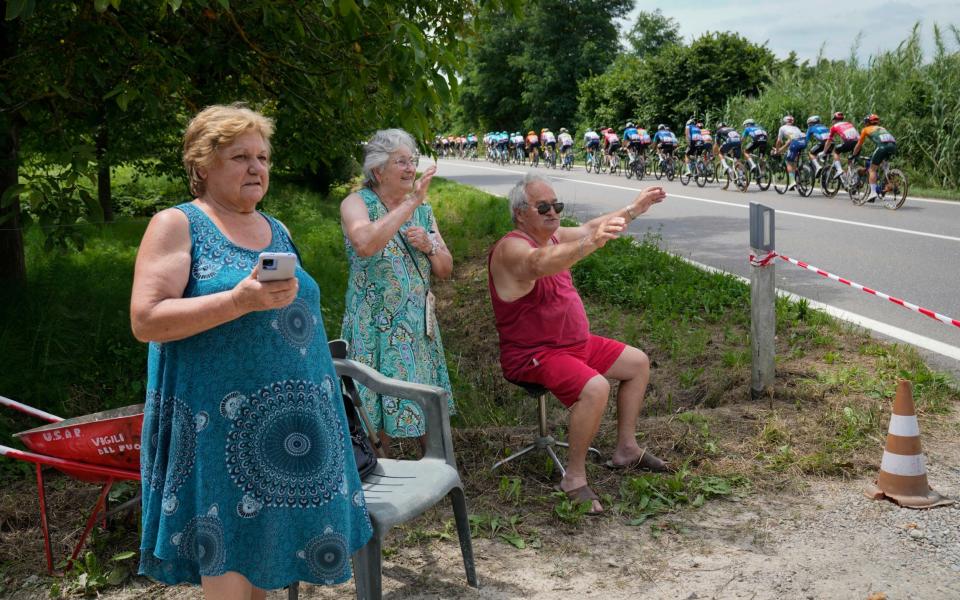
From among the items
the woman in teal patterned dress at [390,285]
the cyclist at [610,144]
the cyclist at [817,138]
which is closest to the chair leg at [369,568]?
the woman in teal patterned dress at [390,285]

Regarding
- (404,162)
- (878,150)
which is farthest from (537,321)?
(878,150)

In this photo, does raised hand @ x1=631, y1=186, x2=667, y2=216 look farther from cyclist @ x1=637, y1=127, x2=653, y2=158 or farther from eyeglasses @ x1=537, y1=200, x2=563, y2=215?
cyclist @ x1=637, y1=127, x2=653, y2=158

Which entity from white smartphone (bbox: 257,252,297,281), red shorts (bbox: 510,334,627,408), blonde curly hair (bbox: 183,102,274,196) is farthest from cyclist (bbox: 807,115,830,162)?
white smartphone (bbox: 257,252,297,281)

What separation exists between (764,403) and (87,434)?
3.63m

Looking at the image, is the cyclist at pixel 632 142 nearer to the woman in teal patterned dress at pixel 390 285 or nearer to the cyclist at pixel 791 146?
the cyclist at pixel 791 146

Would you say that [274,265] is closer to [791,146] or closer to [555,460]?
[555,460]

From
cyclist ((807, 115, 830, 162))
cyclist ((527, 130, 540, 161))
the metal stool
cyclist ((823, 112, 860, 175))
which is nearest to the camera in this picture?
the metal stool

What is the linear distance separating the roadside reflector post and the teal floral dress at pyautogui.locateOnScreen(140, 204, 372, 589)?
3328 millimetres

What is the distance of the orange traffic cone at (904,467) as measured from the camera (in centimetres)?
398

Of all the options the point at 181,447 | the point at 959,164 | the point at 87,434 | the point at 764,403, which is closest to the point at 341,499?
the point at 181,447

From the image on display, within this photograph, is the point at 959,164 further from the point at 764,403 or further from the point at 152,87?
the point at 152,87

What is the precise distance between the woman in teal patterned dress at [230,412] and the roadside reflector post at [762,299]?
3.29 meters

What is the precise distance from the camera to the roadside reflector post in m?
5.16

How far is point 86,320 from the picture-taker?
6367 millimetres
